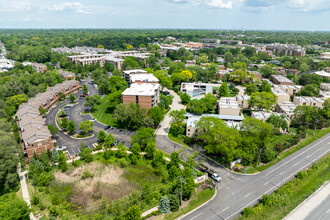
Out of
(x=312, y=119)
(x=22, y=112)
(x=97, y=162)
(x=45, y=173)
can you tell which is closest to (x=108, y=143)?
(x=97, y=162)

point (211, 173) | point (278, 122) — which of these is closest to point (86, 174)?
point (211, 173)

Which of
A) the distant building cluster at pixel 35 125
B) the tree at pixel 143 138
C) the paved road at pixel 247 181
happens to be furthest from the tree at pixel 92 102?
the paved road at pixel 247 181

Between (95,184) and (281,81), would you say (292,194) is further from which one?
(281,81)

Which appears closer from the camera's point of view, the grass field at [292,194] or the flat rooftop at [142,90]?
the grass field at [292,194]

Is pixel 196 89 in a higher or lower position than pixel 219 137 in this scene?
higher

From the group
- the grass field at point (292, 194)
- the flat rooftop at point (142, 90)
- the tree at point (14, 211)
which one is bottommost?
the grass field at point (292, 194)

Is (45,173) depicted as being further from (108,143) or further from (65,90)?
(65,90)

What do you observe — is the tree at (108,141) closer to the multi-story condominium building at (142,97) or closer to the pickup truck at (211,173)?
the multi-story condominium building at (142,97)
